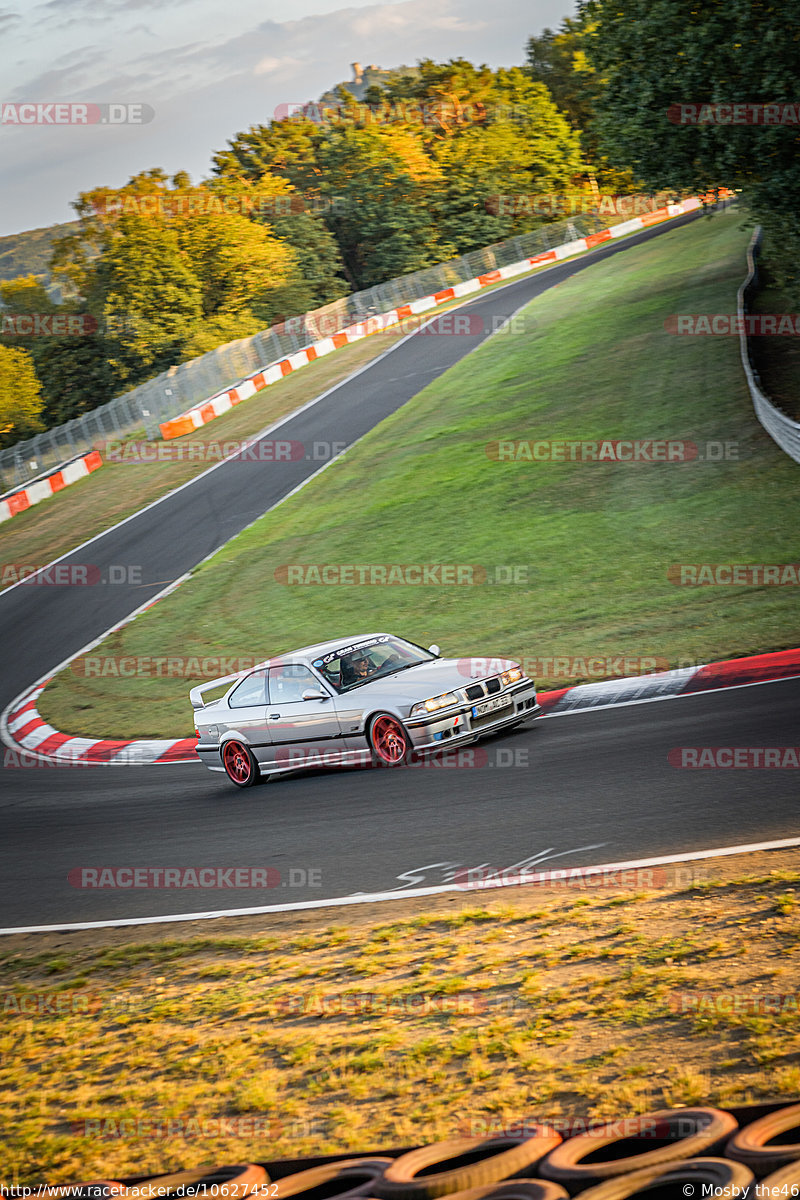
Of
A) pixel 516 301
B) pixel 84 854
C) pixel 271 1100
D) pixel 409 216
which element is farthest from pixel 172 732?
pixel 409 216

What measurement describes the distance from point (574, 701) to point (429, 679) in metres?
2.05

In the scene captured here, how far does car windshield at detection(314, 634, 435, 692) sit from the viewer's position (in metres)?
11.2

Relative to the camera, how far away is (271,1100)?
15.2ft

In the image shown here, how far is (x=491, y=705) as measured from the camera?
10.6 meters

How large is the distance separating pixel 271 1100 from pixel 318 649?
7280 mm

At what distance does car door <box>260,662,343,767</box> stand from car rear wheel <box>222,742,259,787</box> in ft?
0.95

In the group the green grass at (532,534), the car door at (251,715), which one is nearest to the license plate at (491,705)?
the green grass at (532,534)

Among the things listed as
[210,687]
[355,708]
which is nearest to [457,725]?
[355,708]

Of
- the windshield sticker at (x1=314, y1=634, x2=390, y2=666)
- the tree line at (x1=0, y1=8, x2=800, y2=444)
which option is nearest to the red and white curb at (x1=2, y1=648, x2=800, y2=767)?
the windshield sticker at (x1=314, y1=634, x2=390, y2=666)

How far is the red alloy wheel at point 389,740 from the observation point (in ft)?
34.3

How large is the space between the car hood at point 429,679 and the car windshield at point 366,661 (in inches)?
7.4

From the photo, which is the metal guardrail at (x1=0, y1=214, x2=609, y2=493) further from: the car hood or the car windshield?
the car hood

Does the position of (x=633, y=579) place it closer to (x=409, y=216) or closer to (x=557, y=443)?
(x=557, y=443)

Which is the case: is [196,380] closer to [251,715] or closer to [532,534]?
[532,534]
